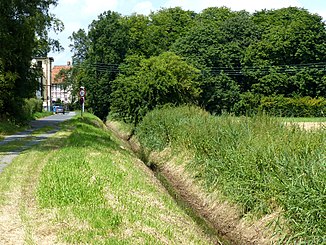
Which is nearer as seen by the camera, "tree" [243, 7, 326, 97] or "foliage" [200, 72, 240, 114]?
"tree" [243, 7, 326, 97]

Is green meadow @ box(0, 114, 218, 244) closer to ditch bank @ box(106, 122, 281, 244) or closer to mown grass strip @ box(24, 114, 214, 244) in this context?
mown grass strip @ box(24, 114, 214, 244)

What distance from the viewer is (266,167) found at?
1056 centimetres

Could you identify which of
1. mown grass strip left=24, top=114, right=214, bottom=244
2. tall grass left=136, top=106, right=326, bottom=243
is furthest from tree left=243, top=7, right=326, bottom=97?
mown grass strip left=24, top=114, right=214, bottom=244

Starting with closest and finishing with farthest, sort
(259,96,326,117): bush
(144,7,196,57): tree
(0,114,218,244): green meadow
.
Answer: (0,114,218,244): green meadow
(259,96,326,117): bush
(144,7,196,57): tree

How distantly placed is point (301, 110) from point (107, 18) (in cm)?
2929

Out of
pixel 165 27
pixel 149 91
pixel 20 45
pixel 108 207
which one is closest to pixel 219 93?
pixel 165 27

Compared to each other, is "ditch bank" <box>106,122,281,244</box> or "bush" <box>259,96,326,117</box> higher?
"ditch bank" <box>106,122,281,244</box>

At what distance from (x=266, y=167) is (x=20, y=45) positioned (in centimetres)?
2252

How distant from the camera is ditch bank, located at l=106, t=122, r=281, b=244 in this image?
984 centimetres

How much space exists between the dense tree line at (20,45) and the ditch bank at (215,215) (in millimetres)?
12828

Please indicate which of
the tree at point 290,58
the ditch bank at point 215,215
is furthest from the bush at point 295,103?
the ditch bank at point 215,215

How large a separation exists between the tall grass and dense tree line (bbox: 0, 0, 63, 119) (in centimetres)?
1359

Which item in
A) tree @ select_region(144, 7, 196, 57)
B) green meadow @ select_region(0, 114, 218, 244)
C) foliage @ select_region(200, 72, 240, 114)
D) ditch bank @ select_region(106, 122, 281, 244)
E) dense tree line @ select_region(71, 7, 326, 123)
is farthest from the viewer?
tree @ select_region(144, 7, 196, 57)

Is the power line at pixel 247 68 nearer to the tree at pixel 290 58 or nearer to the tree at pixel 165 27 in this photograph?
the tree at pixel 290 58
